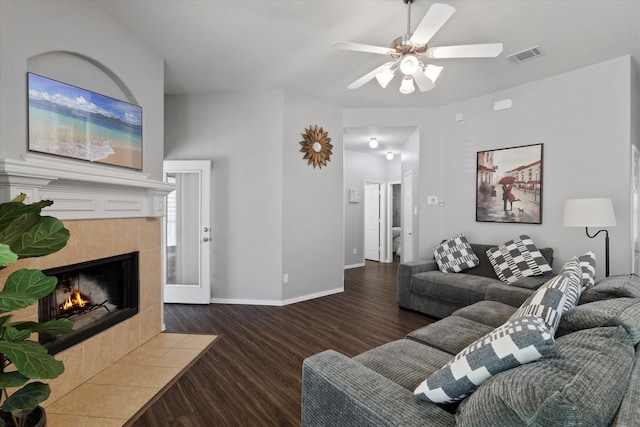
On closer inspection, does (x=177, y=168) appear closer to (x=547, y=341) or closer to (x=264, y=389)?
(x=264, y=389)

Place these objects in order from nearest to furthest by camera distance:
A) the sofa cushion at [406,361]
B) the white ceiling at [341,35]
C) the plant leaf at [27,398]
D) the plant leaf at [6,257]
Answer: the plant leaf at [6,257]
the plant leaf at [27,398]
the sofa cushion at [406,361]
the white ceiling at [341,35]

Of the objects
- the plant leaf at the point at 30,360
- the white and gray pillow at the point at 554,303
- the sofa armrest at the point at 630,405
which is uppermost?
the white and gray pillow at the point at 554,303

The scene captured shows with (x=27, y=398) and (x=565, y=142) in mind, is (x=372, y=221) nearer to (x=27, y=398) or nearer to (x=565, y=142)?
(x=565, y=142)

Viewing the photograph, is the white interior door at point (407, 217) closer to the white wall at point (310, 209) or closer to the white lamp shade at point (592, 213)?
the white wall at point (310, 209)

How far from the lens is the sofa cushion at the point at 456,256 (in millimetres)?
3793

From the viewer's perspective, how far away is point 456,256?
12.7 ft

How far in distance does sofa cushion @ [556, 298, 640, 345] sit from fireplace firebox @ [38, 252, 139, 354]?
2.91 metres

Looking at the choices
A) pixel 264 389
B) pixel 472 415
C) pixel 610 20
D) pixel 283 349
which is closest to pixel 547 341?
pixel 472 415

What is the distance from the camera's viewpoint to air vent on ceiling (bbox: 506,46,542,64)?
2967mm

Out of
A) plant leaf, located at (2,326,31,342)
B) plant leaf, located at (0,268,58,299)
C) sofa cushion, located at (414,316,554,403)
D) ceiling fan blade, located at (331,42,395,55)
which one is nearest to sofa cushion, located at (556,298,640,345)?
sofa cushion, located at (414,316,554,403)

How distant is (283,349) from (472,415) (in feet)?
7.10

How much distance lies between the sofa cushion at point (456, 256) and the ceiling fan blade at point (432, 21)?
263 centimetres

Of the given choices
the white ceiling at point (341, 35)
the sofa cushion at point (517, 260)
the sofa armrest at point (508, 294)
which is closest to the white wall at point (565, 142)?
the white ceiling at point (341, 35)

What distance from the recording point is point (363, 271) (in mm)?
6375
